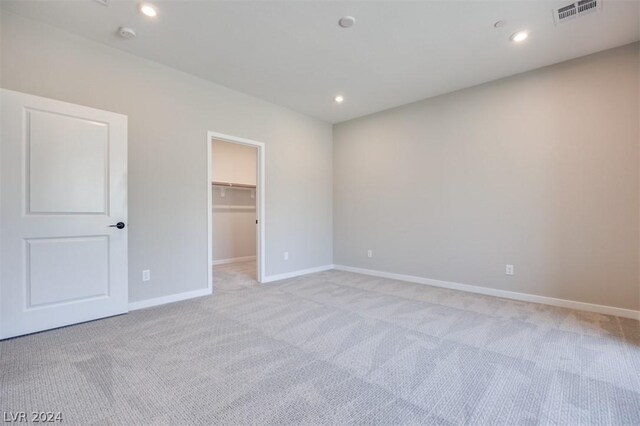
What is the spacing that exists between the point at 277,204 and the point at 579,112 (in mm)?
3972

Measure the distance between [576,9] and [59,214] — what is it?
4889 millimetres

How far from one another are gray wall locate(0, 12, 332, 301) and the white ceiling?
0.21 m

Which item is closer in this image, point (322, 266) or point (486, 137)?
point (486, 137)

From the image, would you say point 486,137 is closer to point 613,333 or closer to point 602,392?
point 613,333

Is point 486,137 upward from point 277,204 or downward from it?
upward

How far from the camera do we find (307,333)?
254 centimetres

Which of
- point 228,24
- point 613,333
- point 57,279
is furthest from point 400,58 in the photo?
point 57,279

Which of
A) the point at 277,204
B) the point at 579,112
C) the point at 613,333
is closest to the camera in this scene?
the point at 613,333

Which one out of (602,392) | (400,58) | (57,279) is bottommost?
(602,392)

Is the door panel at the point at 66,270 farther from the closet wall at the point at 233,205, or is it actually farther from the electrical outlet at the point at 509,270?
the electrical outlet at the point at 509,270

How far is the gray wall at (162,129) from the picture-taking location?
264cm

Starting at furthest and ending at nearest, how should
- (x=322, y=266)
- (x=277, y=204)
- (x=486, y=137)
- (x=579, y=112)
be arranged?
(x=322, y=266) < (x=277, y=204) < (x=486, y=137) < (x=579, y=112)

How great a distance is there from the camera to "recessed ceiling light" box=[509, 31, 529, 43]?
2736 millimetres

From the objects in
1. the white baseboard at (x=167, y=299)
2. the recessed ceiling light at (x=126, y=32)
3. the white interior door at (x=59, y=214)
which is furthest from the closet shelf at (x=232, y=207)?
the recessed ceiling light at (x=126, y=32)
